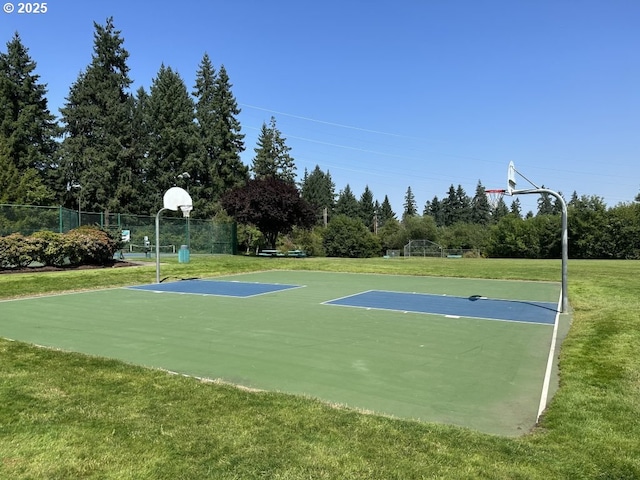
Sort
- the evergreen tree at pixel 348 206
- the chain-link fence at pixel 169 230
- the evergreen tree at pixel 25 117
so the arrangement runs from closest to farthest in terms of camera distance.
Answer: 1. the chain-link fence at pixel 169 230
2. the evergreen tree at pixel 25 117
3. the evergreen tree at pixel 348 206

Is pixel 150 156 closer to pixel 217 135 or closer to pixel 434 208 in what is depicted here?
pixel 217 135

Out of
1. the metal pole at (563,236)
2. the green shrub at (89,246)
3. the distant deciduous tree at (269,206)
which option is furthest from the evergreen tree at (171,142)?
the metal pole at (563,236)

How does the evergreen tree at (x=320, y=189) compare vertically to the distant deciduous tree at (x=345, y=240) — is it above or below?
above

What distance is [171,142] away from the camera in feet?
150

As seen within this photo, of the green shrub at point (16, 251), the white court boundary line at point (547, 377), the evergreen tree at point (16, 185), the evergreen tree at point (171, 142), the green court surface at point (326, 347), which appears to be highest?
the evergreen tree at point (171, 142)

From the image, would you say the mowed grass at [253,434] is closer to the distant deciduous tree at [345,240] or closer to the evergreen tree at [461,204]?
the distant deciduous tree at [345,240]

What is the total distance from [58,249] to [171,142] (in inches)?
1235

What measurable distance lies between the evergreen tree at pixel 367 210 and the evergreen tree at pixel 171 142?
168 ft

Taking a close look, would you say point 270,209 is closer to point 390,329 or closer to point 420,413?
point 390,329

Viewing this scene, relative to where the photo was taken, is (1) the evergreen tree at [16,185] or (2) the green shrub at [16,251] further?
(1) the evergreen tree at [16,185]

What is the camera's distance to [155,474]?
8.91 ft

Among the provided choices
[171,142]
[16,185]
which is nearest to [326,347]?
[16,185]

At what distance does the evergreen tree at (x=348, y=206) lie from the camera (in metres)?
92.4

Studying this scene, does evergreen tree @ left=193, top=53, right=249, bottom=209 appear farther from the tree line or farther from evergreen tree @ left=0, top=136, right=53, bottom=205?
evergreen tree @ left=0, top=136, right=53, bottom=205
